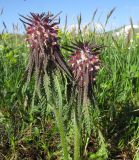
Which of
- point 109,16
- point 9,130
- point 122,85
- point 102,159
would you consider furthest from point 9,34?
point 102,159

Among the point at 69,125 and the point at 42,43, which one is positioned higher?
the point at 42,43

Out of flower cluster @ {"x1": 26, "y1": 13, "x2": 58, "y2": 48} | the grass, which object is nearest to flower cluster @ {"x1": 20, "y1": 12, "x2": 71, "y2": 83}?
flower cluster @ {"x1": 26, "y1": 13, "x2": 58, "y2": 48}

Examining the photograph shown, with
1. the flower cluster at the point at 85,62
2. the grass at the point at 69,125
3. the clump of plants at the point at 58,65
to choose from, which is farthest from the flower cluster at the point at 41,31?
the grass at the point at 69,125

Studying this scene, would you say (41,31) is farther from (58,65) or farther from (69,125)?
(69,125)

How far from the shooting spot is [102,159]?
9.16 feet

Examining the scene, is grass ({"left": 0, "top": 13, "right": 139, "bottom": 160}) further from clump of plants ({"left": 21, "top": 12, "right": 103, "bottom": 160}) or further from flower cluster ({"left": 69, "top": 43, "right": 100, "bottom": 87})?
flower cluster ({"left": 69, "top": 43, "right": 100, "bottom": 87})

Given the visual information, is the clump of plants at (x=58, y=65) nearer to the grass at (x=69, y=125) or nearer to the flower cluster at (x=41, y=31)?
the flower cluster at (x=41, y=31)

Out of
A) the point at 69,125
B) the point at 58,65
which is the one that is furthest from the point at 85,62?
the point at 69,125

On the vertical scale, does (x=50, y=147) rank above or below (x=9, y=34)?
below

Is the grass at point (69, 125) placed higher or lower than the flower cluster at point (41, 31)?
lower

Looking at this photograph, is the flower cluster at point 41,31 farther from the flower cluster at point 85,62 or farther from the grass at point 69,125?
the grass at point 69,125

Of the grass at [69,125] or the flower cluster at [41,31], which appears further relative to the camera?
the grass at [69,125]

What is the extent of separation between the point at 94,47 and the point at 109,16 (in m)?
2.08

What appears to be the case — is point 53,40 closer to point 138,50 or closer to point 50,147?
point 50,147
